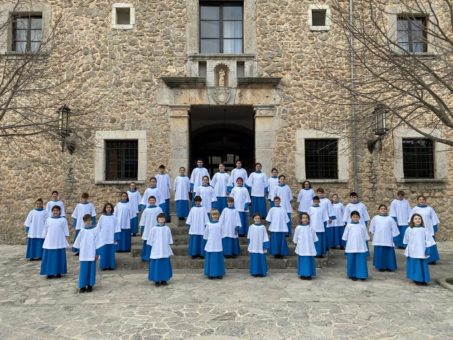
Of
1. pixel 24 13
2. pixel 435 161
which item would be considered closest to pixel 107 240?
pixel 24 13

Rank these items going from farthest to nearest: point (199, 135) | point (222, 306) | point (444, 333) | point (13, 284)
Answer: point (199, 135) → point (13, 284) → point (222, 306) → point (444, 333)

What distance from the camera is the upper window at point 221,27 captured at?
11.6 m

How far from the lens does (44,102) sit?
36.4 feet

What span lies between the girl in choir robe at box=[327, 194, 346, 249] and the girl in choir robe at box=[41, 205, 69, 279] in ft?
21.3

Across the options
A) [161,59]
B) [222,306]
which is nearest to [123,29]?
[161,59]

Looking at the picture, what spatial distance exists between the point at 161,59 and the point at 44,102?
378 centimetres

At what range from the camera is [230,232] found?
8.12 metres

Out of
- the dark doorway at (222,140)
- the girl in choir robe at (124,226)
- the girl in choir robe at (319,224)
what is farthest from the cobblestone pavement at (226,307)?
the dark doorway at (222,140)

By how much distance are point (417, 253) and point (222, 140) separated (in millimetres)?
8876

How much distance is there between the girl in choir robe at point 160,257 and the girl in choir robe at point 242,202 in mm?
2512

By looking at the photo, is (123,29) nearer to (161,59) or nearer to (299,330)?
(161,59)

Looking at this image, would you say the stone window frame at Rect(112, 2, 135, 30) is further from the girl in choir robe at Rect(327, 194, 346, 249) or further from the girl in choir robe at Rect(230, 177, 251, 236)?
the girl in choir robe at Rect(327, 194, 346, 249)

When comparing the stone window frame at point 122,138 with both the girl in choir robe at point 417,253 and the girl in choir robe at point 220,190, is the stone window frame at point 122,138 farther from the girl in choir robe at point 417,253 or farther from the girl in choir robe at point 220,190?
the girl in choir robe at point 417,253

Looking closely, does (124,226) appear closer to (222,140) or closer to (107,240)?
(107,240)
